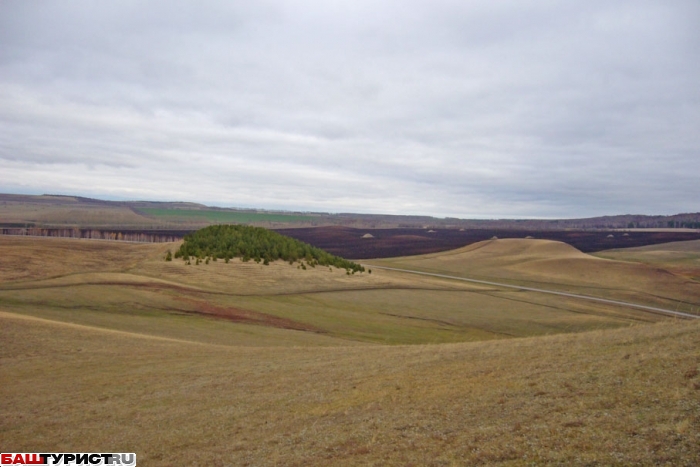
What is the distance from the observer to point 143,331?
79.8 ft

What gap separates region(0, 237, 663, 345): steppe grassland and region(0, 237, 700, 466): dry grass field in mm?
313

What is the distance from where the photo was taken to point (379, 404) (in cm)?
1078

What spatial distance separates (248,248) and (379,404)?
46292 mm

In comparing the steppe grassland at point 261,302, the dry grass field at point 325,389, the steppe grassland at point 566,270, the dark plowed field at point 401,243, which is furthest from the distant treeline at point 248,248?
the dark plowed field at point 401,243

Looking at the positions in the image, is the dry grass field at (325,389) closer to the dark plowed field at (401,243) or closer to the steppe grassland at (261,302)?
the steppe grassland at (261,302)

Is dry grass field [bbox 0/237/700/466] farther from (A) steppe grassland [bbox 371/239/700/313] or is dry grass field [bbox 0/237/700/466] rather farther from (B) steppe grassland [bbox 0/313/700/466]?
(A) steppe grassland [bbox 371/239/700/313]

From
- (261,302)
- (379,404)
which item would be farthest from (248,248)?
(379,404)

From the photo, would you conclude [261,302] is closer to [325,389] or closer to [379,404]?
[325,389]

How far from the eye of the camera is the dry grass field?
7.68m

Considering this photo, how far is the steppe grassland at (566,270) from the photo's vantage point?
54.2m

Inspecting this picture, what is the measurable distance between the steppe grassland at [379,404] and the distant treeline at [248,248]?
1400 inches

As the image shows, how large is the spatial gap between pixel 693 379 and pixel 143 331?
72.7ft

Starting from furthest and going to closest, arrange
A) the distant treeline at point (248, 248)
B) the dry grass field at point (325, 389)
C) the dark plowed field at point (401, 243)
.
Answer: the dark plowed field at point (401, 243)
the distant treeline at point (248, 248)
the dry grass field at point (325, 389)

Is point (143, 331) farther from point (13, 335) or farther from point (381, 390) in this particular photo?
point (381, 390)
